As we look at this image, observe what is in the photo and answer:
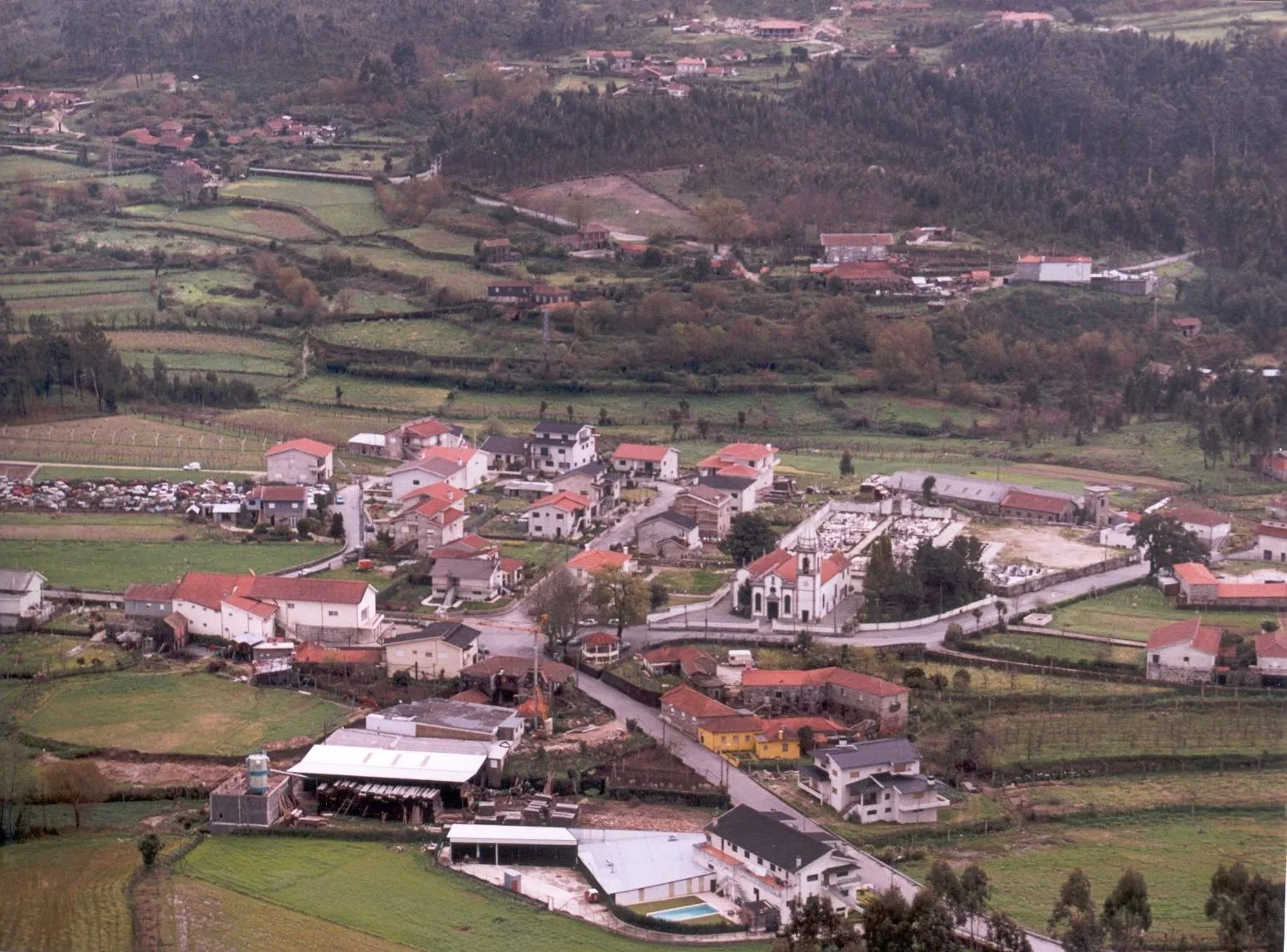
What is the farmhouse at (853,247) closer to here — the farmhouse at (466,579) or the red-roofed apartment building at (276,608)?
the farmhouse at (466,579)

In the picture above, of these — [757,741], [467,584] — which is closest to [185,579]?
[467,584]

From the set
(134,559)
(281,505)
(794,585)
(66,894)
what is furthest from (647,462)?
(66,894)

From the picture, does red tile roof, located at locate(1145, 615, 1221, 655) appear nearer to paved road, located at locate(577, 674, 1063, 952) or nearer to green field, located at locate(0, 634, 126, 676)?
paved road, located at locate(577, 674, 1063, 952)

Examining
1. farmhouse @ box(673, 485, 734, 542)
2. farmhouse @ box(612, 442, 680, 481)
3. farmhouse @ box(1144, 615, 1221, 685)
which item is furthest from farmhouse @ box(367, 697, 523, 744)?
farmhouse @ box(612, 442, 680, 481)

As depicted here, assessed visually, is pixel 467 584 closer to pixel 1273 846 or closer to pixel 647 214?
pixel 1273 846

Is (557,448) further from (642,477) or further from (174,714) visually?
(174,714)
